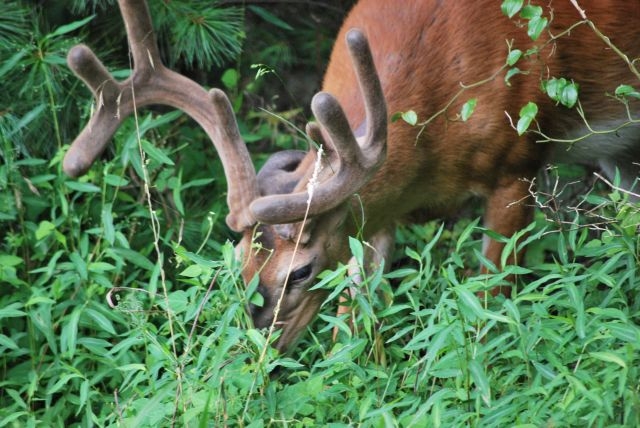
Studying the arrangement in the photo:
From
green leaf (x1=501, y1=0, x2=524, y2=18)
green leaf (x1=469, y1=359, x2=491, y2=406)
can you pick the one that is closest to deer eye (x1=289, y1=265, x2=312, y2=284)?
green leaf (x1=501, y1=0, x2=524, y2=18)

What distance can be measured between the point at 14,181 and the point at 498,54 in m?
2.31

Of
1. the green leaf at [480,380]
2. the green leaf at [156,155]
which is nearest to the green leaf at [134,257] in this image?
the green leaf at [156,155]

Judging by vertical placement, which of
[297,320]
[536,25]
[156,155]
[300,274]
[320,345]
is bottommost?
[297,320]

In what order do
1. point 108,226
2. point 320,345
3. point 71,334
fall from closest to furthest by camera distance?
point 320,345 → point 71,334 → point 108,226

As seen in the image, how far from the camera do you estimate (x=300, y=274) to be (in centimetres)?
469

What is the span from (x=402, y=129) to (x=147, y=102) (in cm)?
114

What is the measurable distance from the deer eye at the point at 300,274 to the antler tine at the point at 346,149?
1.27 feet

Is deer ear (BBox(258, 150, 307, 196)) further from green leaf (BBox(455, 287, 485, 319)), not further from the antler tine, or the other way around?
green leaf (BBox(455, 287, 485, 319))

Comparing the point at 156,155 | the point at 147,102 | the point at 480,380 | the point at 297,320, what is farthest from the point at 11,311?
the point at 480,380

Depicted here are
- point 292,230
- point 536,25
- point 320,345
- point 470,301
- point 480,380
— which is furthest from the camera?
point 292,230

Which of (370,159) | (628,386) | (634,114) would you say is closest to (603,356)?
(628,386)

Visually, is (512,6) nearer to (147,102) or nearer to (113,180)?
(147,102)

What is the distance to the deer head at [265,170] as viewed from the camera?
4.37 meters

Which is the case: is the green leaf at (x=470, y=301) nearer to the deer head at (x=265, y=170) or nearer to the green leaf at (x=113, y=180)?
the deer head at (x=265, y=170)
